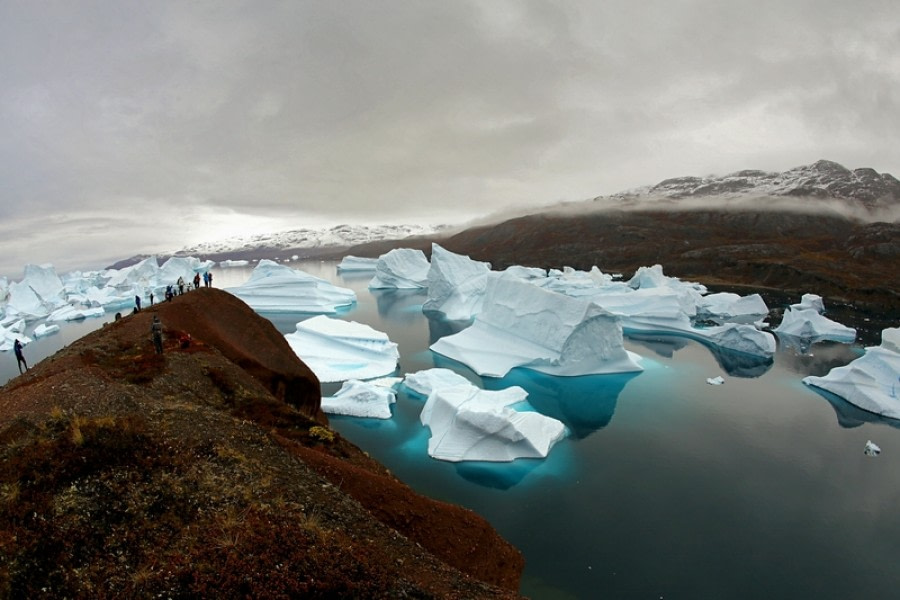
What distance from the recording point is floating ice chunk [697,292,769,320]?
34.4 meters

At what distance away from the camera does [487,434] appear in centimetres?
1318

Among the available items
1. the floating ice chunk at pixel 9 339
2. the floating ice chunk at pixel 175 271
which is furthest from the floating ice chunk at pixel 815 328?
the floating ice chunk at pixel 175 271

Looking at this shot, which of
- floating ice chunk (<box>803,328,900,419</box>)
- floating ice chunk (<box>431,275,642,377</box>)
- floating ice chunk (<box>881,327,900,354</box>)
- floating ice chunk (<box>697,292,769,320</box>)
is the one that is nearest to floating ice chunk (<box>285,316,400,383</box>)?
floating ice chunk (<box>431,275,642,377</box>)

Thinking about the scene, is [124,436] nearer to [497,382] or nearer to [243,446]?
[243,446]

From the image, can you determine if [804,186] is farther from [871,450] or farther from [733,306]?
[871,450]

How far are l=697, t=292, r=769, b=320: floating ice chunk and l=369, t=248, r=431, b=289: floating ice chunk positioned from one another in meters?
27.2

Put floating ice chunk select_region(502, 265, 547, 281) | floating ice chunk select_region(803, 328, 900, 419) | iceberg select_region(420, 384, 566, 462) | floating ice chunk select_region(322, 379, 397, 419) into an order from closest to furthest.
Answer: iceberg select_region(420, 384, 566, 462)
floating ice chunk select_region(322, 379, 397, 419)
floating ice chunk select_region(803, 328, 900, 419)
floating ice chunk select_region(502, 265, 547, 281)

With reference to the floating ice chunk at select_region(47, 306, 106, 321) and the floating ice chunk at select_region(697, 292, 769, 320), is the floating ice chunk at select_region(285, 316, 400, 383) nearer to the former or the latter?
the floating ice chunk at select_region(47, 306, 106, 321)

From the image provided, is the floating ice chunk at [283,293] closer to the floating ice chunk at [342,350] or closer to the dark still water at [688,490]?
the floating ice chunk at [342,350]

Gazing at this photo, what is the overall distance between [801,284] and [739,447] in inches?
1618

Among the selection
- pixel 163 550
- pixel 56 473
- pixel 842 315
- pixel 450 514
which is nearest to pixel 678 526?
pixel 450 514

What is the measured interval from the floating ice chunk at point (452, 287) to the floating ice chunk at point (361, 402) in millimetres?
17713

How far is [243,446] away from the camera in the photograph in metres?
4.89

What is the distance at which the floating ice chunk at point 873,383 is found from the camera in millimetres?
16562
